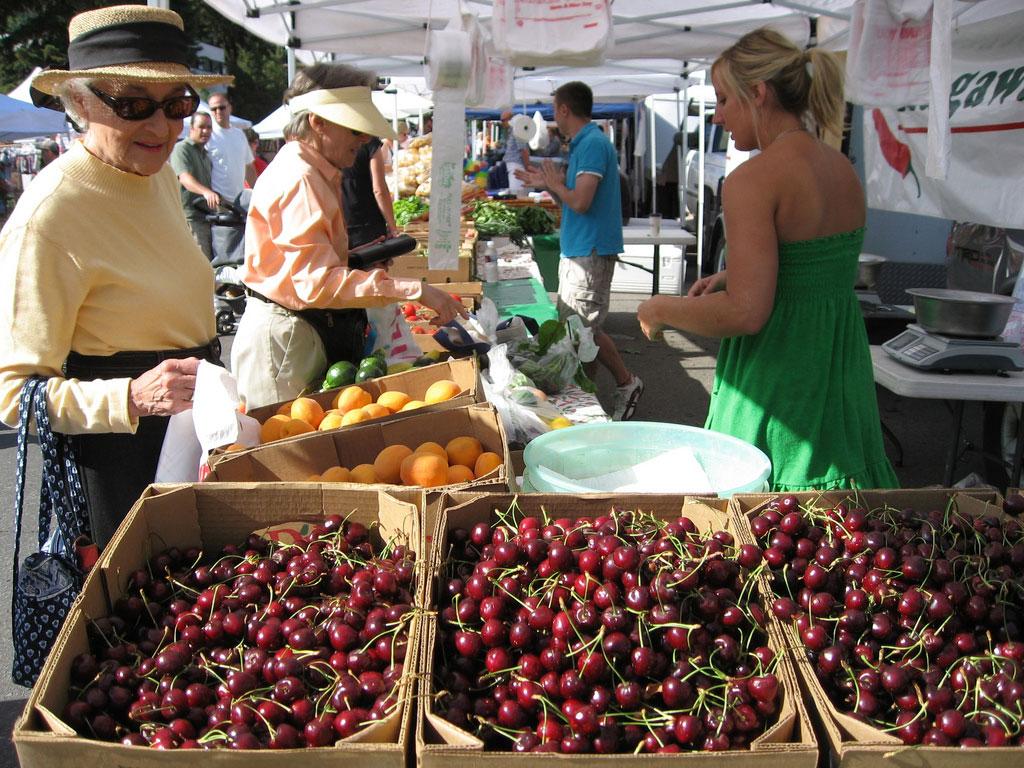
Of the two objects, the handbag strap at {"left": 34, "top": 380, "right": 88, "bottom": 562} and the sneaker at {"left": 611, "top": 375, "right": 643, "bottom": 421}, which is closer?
the handbag strap at {"left": 34, "top": 380, "right": 88, "bottom": 562}

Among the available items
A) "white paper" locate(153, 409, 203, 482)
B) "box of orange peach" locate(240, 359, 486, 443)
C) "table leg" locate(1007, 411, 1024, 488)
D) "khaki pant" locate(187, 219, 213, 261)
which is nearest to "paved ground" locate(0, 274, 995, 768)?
"table leg" locate(1007, 411, 1024, 488)

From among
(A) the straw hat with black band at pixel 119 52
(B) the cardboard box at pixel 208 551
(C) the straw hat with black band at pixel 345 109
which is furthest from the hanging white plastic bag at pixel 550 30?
(B) the cardboard box at pixel 208 551

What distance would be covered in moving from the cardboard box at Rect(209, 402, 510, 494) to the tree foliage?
23026mm

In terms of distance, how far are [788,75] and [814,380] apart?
31.8 inches

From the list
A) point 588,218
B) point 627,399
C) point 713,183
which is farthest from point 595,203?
point 713,183

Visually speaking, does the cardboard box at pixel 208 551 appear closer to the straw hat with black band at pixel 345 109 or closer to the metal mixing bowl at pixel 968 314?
the straw hat with black band at pixel 345 109

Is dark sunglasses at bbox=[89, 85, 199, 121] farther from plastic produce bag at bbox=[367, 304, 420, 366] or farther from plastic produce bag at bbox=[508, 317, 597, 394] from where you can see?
plastic produce bag at bbox=[508, 317, 597, 394]

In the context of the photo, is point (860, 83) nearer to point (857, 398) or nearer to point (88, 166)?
point (857, 398)

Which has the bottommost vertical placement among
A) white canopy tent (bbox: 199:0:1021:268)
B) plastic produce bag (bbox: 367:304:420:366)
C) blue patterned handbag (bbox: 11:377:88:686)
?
blue patterned handbag (bbox: 11:377:88:686)

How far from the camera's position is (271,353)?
2.99m

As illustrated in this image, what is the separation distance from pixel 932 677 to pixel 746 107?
152 centimetres

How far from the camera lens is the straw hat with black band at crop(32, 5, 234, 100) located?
199 centimetres

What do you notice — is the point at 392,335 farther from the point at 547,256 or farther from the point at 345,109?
the point at 547,256

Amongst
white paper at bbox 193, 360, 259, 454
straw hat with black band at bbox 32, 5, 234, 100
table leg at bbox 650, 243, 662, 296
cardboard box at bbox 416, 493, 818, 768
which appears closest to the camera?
cardboard box at bbox 416, 493, 818, 768
